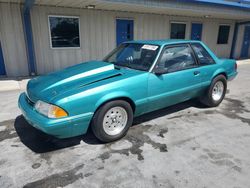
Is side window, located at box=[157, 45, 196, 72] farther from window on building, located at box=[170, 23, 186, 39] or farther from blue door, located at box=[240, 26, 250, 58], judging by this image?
blue door, located at box=[240, 26, 250, 58]

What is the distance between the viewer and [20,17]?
7.29 metres

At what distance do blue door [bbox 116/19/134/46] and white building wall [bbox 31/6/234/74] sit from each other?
19 cm

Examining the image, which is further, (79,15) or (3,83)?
(79,15)

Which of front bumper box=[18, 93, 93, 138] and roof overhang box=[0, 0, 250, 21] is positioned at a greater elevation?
roof overhang box=[0, 0, 250, 21]

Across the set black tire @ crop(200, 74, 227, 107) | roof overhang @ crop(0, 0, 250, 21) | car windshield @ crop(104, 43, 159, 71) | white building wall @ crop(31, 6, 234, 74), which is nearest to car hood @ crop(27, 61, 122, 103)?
car windshield @ crop(104, 43, 159, 71)

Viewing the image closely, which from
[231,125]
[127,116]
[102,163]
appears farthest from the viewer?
[231,125]

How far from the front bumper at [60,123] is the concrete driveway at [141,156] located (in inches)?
14.7

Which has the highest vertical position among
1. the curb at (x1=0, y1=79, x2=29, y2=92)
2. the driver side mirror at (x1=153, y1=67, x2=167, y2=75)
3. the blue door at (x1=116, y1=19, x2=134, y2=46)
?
the blue door at (x1=116, y1=19, x2=134, y2=46)

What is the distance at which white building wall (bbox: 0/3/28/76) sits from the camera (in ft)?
23.3

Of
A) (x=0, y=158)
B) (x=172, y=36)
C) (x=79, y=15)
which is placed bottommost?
(x=0, y=158)

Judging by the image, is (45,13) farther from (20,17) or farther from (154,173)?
(154,173)

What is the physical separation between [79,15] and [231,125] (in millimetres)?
7176

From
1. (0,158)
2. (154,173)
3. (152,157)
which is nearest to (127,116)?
(152,157)

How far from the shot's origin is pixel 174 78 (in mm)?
3693
